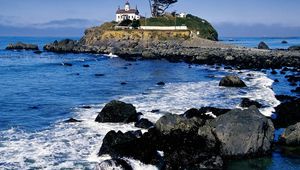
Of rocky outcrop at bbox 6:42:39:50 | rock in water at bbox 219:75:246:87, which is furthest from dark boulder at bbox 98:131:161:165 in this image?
rocky outcrop at bbox 6:42:39:50

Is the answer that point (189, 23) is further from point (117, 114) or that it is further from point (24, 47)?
point (117, 114)

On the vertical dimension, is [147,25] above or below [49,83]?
above

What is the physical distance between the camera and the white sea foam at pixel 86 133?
772 inches

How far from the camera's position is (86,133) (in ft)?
81.2

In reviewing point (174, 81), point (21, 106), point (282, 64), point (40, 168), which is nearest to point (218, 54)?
point (282, 64)

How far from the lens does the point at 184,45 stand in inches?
4515

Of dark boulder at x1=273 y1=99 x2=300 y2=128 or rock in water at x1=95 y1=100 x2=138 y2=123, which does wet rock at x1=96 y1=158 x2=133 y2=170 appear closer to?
rock in water at x1=95 y1=100 x2=138 y2=123

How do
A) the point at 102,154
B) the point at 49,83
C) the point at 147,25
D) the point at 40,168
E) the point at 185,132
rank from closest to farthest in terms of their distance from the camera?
the point at 40,168, the point at 102,154, the point at 185,132, the point at 49,83, the point at 147,25

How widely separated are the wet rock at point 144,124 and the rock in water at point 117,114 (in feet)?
4.62

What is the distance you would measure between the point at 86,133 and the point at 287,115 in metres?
14.8

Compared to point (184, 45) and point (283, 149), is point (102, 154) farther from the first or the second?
point (184, 45)

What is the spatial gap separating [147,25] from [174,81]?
79670mm

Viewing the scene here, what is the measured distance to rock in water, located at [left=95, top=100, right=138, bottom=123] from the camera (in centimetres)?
2733

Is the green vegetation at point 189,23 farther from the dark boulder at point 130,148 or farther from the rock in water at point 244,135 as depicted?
the dark boulder at point 130,148
